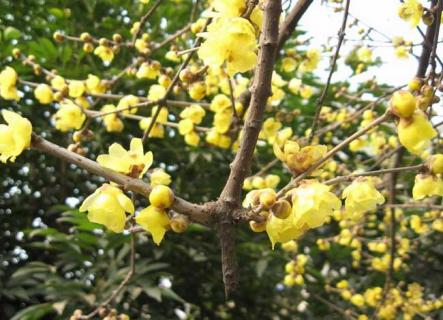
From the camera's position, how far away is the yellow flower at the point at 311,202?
0.64 meters

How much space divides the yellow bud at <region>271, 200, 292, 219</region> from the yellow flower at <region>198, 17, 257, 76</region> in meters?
0.22

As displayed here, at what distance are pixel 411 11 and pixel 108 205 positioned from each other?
0.67m

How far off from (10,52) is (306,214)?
152 centimetres

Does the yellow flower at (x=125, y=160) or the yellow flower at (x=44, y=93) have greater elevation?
the yellow flower at (x=44, y=93)

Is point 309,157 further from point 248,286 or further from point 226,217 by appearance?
point 248,286

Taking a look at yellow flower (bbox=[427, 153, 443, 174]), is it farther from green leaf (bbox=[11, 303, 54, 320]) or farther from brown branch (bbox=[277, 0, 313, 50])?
green leaf (bbox=[11, 303, 54, 320])

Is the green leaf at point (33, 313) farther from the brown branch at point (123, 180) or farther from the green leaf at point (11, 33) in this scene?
the brown branch at point (123, 180)

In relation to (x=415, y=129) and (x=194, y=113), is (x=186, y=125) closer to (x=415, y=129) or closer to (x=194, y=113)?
(x=194, y=113)

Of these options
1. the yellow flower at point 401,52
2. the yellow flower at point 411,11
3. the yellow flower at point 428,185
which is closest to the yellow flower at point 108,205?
the yellow flower at point 428,185

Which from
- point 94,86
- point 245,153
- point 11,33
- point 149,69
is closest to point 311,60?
point 149,69

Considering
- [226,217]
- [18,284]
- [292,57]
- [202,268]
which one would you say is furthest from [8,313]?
[226,217]

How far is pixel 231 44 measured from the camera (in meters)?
0.73

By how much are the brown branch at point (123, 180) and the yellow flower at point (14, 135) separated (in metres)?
0.02

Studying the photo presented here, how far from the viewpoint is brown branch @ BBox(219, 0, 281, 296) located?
2.13ft
